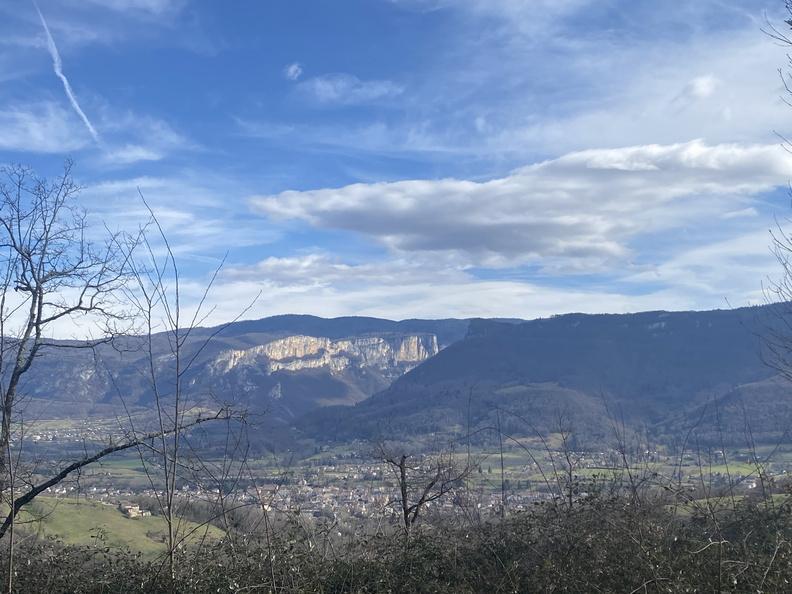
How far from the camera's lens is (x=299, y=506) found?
7883 millimetres

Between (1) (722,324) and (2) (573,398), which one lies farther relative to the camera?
(1) (722,324)

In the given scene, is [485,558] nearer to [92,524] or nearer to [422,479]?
[422,479]

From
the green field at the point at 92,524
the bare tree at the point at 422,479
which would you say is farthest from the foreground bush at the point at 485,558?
the green field at the point at 92,524

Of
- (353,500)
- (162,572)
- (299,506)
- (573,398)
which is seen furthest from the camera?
(573,398)

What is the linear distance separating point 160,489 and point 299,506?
1588 mm

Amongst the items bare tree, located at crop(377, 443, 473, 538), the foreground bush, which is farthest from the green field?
bare tree, located at crop(377, 443, 473, 538)

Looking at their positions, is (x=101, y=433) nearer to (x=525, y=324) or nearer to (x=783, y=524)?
(x=783, y=524)

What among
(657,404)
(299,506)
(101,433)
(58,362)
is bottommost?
(657,404)

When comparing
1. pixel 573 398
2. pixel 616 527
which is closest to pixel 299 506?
pixel 616 527

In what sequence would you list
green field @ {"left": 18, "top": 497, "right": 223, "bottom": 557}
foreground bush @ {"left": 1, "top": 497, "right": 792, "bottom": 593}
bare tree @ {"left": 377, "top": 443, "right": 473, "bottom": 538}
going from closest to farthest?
foreground bush @ {"left": 1, "top": 497, "right": 792, "bottom": 593} → bare tree @ {"left": 377, "top": 443, "right": 473, "bottom": 538} → green field @ {"left": 18, "top": 497, "right": 223, "bottom": 557}

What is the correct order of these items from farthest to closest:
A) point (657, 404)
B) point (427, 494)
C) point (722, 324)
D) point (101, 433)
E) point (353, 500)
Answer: point (722, 324), point (657, 404), point (353, 500), point (427, 494), point (101, 433)

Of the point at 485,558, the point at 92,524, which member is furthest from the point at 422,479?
the point at 92,524

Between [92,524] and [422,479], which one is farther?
[92,524]

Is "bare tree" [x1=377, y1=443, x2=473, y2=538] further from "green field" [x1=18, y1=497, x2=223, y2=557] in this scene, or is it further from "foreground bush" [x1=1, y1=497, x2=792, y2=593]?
"green field" [x1=18, y1=497, x2=223, y2=557]
